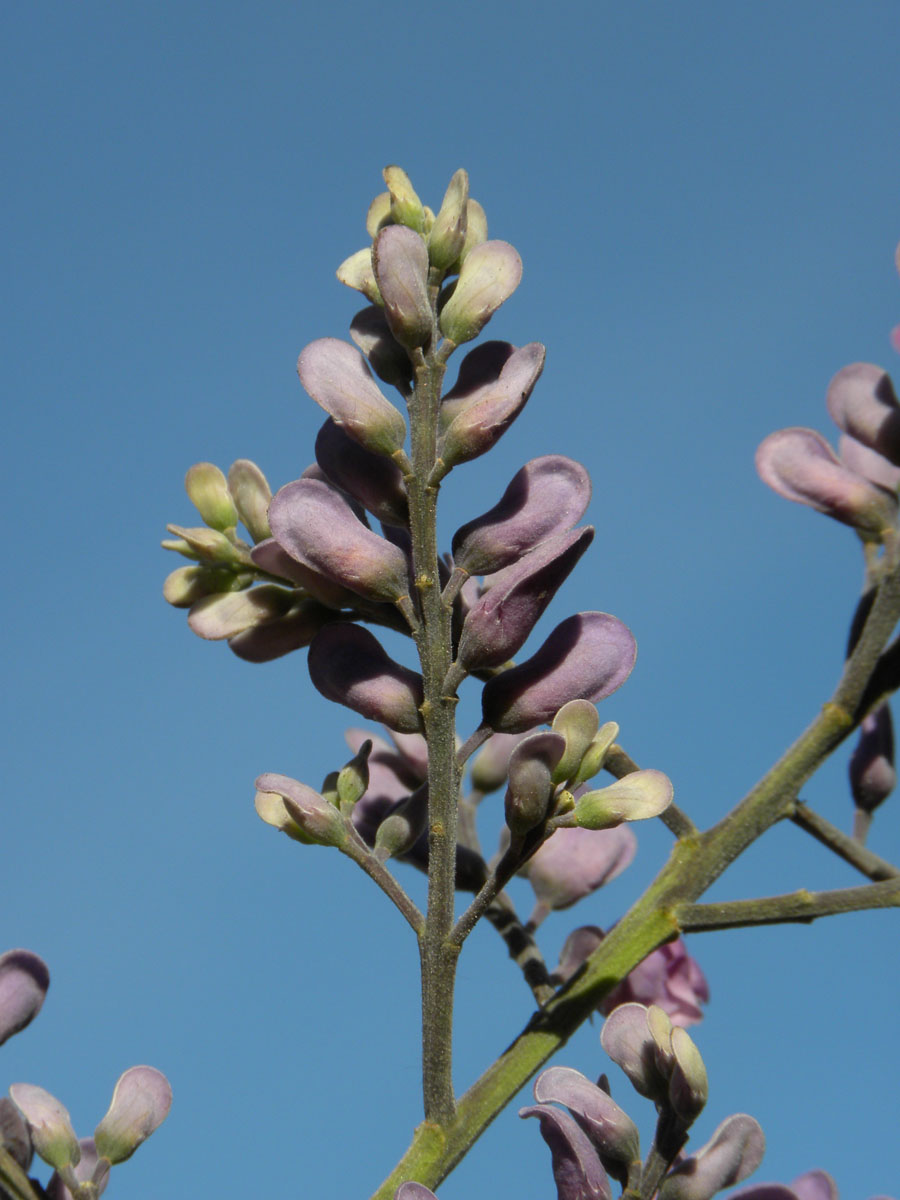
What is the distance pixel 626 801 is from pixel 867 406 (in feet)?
1.75

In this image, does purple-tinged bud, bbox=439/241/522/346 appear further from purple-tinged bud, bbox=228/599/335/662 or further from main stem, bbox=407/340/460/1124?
purple-tinged bud, bbox=228/599/335/662

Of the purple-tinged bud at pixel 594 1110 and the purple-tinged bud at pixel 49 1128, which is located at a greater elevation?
the purple-tinged bud at pixel 594 1110

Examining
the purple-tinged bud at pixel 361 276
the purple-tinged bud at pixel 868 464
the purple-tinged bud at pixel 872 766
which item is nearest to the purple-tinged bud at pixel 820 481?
the purple-tinged bud at pixel 868 464

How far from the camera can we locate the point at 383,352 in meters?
1.15

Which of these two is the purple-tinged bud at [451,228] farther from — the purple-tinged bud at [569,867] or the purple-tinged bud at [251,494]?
the purple-tinged bud at [569,867]

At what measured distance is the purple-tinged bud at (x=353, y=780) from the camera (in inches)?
43.8

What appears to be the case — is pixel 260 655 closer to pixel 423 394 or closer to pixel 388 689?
pixel 388 689

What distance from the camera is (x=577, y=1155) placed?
41.2 inches

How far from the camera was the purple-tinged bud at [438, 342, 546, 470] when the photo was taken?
3.41 ft

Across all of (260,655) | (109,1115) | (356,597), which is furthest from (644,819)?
(109,1115)

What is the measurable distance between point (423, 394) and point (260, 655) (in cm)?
33

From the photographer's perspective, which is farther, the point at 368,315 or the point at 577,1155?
the point at 368,315

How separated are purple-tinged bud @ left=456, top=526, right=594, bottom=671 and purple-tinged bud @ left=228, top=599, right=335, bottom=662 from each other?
0.24 meters

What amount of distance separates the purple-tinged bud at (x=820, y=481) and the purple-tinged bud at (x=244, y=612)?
20.3 inches
